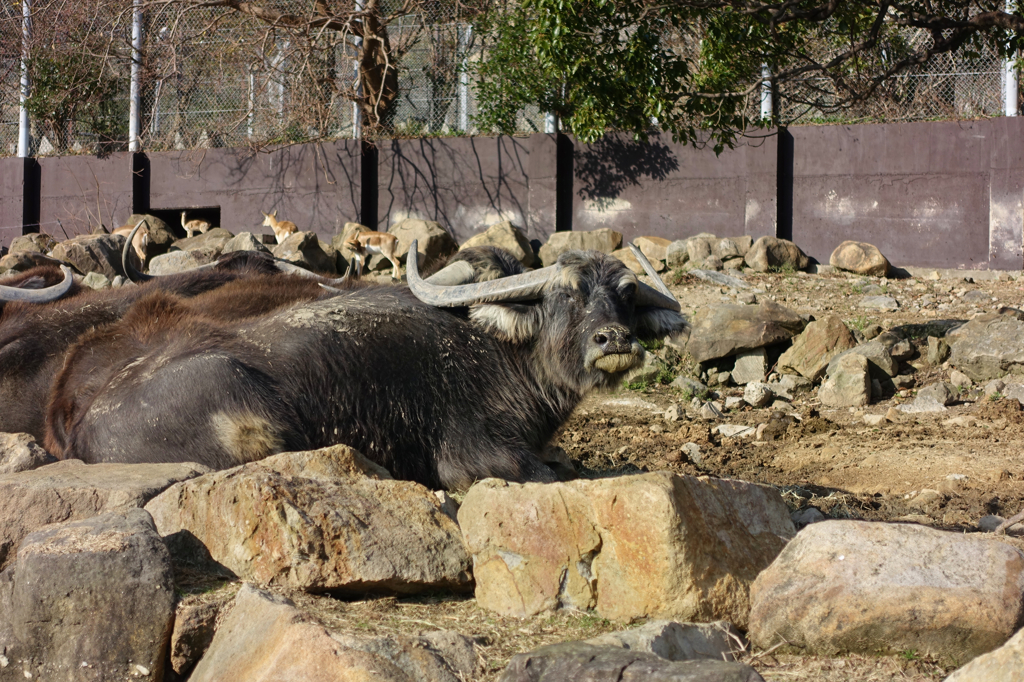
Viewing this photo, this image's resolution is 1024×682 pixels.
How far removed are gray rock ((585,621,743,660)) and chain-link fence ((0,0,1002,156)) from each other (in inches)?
431

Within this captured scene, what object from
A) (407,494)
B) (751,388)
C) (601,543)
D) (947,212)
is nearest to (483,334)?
(407,494)

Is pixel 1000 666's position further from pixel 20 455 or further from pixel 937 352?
pixel 937 352

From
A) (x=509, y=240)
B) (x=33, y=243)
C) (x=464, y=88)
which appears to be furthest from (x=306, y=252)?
(x=33, y=243)

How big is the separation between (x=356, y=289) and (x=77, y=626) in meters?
2.60

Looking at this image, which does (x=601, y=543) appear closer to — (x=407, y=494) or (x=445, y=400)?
(x=407, y=494)

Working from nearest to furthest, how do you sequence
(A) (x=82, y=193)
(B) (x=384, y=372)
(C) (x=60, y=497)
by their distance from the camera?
(C) (x=60, y=497)
(B) (x=384, y=372)
(A) (x=82, y=193)

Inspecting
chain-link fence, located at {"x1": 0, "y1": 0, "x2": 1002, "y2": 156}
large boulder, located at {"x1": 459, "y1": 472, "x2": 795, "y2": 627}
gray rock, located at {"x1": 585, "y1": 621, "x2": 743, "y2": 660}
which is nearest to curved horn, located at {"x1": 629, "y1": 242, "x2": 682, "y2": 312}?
large boulder, located at {"x1": 459, "y1": 472, "x2": 795, "y2": 627}

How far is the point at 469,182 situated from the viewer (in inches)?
558

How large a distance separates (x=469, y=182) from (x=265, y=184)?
350cm

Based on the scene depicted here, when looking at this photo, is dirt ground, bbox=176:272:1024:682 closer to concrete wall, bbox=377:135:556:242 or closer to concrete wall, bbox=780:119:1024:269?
concrete wall, bbox=780:119:1024:269

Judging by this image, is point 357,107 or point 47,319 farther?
point 357,107

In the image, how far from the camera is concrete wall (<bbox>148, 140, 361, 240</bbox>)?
582 inches

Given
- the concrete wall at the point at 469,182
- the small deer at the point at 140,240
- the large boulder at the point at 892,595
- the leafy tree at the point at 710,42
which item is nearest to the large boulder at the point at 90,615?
the large boulder at the point at 892,595

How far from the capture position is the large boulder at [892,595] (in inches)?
103
